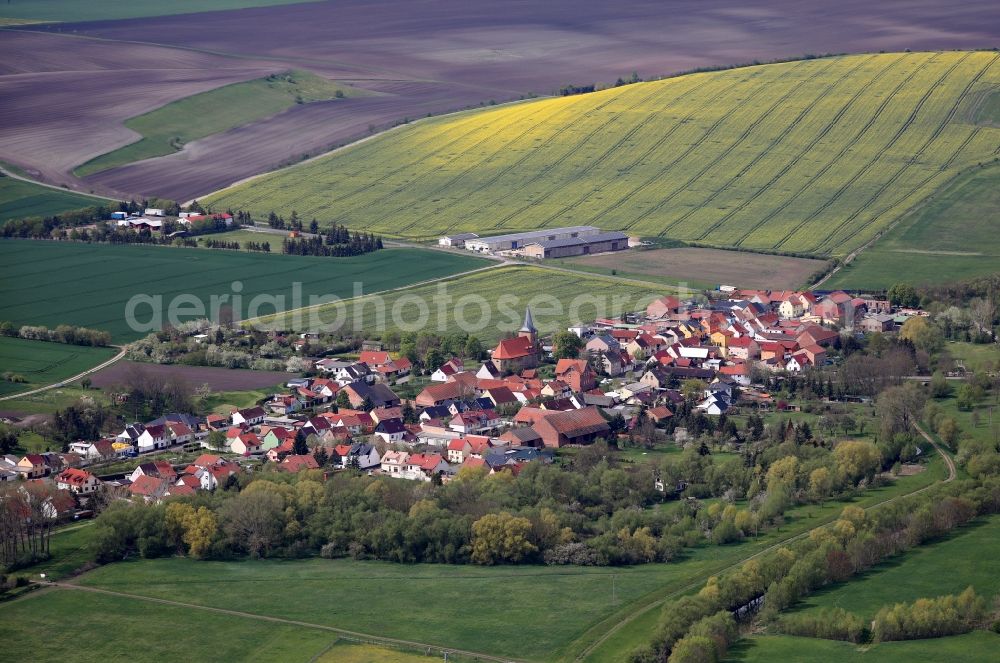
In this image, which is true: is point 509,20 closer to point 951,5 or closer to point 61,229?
point 951,5

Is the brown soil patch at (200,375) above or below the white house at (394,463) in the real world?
above

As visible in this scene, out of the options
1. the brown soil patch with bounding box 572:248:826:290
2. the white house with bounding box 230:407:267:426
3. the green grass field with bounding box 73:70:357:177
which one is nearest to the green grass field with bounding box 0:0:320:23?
the green grass field with bounding box 73:70:357:177

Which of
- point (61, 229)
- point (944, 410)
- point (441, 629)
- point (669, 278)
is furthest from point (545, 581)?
point (61, 229)

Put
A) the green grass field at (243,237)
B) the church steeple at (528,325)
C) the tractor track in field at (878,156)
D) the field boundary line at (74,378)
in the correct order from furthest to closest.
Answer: the green grass field at (243,237), the tractor track in field at (878,156), the church steeple at (528,325), the field boundary line at (74,378)

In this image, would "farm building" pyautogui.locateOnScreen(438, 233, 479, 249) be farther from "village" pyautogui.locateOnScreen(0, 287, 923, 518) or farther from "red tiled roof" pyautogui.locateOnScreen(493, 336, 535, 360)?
"red tiled roof" pyautogui.locateOnScreen(493, 336, 535, 360)

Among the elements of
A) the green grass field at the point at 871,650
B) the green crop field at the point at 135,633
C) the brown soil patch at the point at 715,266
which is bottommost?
the green grass field at the point at 871,650

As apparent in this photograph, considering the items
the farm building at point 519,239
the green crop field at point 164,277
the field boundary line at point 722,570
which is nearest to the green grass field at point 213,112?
the green crop field at point 164,277

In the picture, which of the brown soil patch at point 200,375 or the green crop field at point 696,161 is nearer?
the brown soil patch at point 200,375

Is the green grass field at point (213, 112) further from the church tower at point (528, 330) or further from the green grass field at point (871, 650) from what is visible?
the green grass field at point (871, 650)
